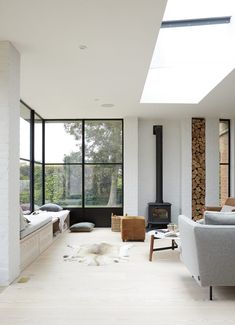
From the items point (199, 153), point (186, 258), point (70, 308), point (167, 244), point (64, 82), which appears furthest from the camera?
point (199, 153)

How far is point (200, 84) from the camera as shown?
6.70m

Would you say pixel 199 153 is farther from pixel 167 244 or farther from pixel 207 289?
pixel 207 289

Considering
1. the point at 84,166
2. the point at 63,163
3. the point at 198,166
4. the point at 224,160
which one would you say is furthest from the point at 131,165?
the point at 224,160

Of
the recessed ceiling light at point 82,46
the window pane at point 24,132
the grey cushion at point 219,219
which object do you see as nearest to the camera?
the grey cushion at point 219,219

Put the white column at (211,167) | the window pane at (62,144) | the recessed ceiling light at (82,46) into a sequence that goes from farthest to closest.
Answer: the window pane at (62,144) → the white column at (211,167) → the recessed ceiling light at (82,46)

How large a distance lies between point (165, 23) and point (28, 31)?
7.76ft

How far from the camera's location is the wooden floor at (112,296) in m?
2.97

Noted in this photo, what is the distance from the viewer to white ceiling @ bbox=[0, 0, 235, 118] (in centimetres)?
326

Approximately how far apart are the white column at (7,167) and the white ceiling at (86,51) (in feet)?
1.04

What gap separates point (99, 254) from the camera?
5.39m

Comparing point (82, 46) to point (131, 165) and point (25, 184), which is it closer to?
point (25, 184)

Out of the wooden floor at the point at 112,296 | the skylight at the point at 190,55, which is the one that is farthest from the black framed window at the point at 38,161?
the wooden floor at the point at 112,296

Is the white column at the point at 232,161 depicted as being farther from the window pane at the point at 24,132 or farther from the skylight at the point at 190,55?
the window pane at the point at 24,132

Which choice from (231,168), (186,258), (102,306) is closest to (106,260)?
(186,258)
